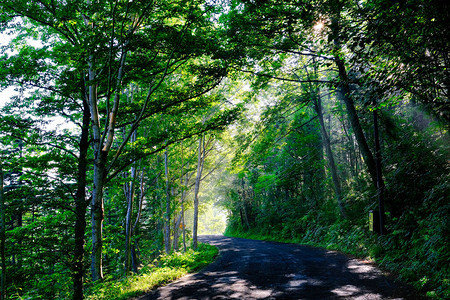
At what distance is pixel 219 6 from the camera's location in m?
7.58

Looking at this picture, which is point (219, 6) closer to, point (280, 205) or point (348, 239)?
point (348, 239)

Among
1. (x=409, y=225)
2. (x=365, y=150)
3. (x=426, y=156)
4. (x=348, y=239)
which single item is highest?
(x=365, y=150)

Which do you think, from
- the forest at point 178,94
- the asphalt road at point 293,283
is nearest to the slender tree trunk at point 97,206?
the forest at point 178,94

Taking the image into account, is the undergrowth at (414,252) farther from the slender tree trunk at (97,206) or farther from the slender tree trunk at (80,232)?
the slender tree trunk at (80,232)

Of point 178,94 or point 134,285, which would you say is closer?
point 134,285

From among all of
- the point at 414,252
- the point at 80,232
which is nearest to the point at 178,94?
the point at 80,232

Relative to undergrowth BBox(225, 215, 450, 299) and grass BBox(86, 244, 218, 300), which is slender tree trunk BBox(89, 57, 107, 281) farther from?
undergrowth BBox(225, 215, 450, 299)

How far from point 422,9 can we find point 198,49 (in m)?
5.35

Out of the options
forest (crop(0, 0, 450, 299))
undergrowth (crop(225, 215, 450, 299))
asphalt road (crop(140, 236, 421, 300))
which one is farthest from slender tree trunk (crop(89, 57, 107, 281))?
undergrowth (crop(225, 215, 450, 299))

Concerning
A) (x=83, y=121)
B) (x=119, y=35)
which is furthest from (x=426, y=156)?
(x=83, y=121)

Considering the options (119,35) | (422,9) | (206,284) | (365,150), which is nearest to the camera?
(422,9)

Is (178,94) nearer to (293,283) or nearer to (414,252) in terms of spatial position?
(293,283)

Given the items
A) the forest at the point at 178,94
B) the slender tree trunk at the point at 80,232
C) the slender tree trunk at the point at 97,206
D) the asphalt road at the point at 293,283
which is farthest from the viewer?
the slender tree trunk at the point at 97,206

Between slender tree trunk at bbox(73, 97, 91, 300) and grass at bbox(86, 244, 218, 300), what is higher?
slender tree trunk at bbox(73, 97, 91, 300)
